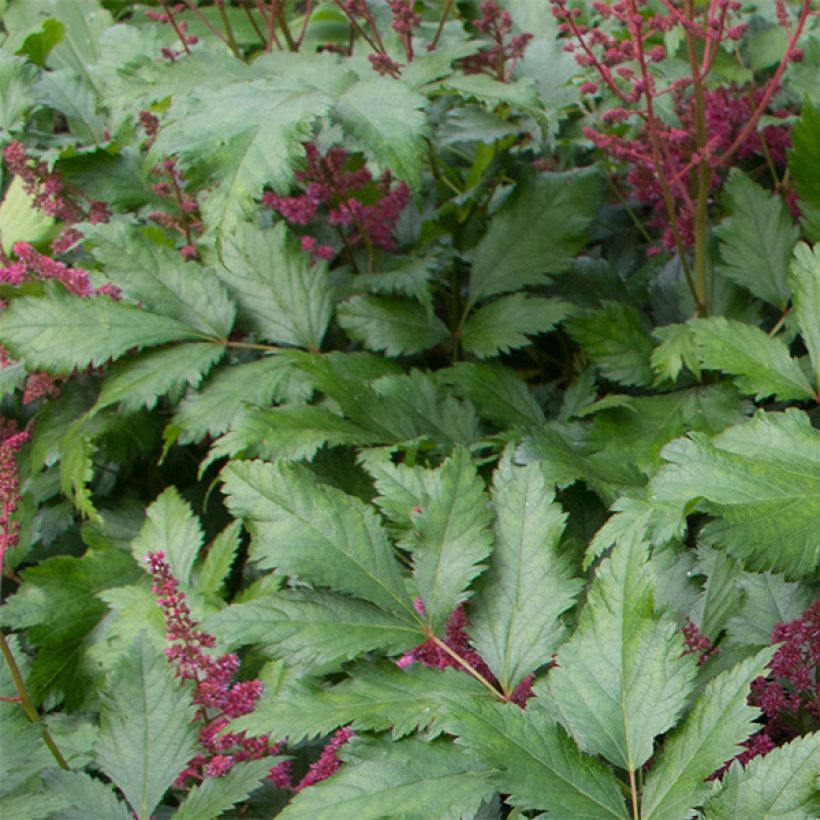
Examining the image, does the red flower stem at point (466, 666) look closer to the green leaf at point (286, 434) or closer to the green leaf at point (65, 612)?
the green leaf at point (286, 434)

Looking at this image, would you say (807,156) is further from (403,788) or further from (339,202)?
(403,788)

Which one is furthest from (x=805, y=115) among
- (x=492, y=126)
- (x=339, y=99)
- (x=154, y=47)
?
(x=154, y=47)

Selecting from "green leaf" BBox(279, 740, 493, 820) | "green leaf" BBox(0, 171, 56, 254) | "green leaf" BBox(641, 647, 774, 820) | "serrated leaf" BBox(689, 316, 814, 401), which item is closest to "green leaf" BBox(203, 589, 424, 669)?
"green leaf" BBox(279, 740, 493, 820)

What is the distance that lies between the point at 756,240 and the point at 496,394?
433 millimetres

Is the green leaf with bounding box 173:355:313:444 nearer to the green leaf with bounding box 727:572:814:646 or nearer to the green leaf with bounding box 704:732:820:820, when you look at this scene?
the green leaf with bounding box 727:572:814:646

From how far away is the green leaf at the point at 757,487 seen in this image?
918 millimetres

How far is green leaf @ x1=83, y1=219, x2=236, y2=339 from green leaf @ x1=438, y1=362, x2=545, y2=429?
0.37 m

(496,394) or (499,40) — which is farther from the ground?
(499,40)

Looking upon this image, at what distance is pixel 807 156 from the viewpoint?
1.41m

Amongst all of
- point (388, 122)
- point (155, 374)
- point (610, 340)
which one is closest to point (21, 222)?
point (155, 374)

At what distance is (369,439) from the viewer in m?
1.33

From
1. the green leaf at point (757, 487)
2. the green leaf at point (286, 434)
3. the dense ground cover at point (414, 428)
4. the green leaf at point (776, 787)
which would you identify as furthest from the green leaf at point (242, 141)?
the green leaf at point (776, 787)

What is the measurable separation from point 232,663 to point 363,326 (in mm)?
606

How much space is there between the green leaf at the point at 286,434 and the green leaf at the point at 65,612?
0.30m
